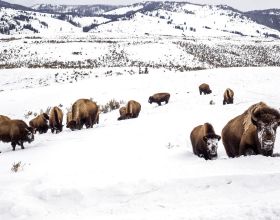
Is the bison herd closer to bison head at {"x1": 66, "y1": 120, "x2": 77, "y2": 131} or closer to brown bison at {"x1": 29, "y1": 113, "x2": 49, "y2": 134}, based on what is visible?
bison head at {"x1": 66, "y1": 120, "x2": 77, "y2": 131}

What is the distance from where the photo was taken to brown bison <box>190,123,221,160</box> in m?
8.43

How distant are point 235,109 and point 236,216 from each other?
912 centimetres

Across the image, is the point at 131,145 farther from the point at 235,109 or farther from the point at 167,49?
the point at 167,49

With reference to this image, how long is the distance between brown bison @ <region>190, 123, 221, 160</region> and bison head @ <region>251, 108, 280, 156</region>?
182 cm

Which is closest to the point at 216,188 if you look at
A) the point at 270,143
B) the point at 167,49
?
the point at 270,143

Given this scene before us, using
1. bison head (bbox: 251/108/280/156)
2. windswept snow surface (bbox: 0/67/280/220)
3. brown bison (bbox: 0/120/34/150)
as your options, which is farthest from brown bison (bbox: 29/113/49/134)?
bison head (bbox: 251/108/280/156)

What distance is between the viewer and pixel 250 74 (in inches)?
1189

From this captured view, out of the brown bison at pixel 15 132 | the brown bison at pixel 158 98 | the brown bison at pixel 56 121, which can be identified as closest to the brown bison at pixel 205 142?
the brown bison at pixel 15 132

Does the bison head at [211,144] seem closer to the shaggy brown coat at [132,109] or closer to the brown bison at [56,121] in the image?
the brown bison at [56,121]

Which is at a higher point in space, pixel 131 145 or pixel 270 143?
pixel 270 143

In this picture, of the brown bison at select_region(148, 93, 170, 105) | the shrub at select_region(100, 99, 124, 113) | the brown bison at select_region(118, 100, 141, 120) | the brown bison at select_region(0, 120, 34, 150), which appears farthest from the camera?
the brown bison at select_region(148, 93, 170, 105)

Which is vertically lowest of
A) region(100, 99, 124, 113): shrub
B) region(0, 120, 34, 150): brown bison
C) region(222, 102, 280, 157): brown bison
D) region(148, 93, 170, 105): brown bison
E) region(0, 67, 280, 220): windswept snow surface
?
region(100, 99, 124, 113): shrub

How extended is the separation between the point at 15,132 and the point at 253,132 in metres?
7.50

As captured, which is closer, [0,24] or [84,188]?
[84,188]
